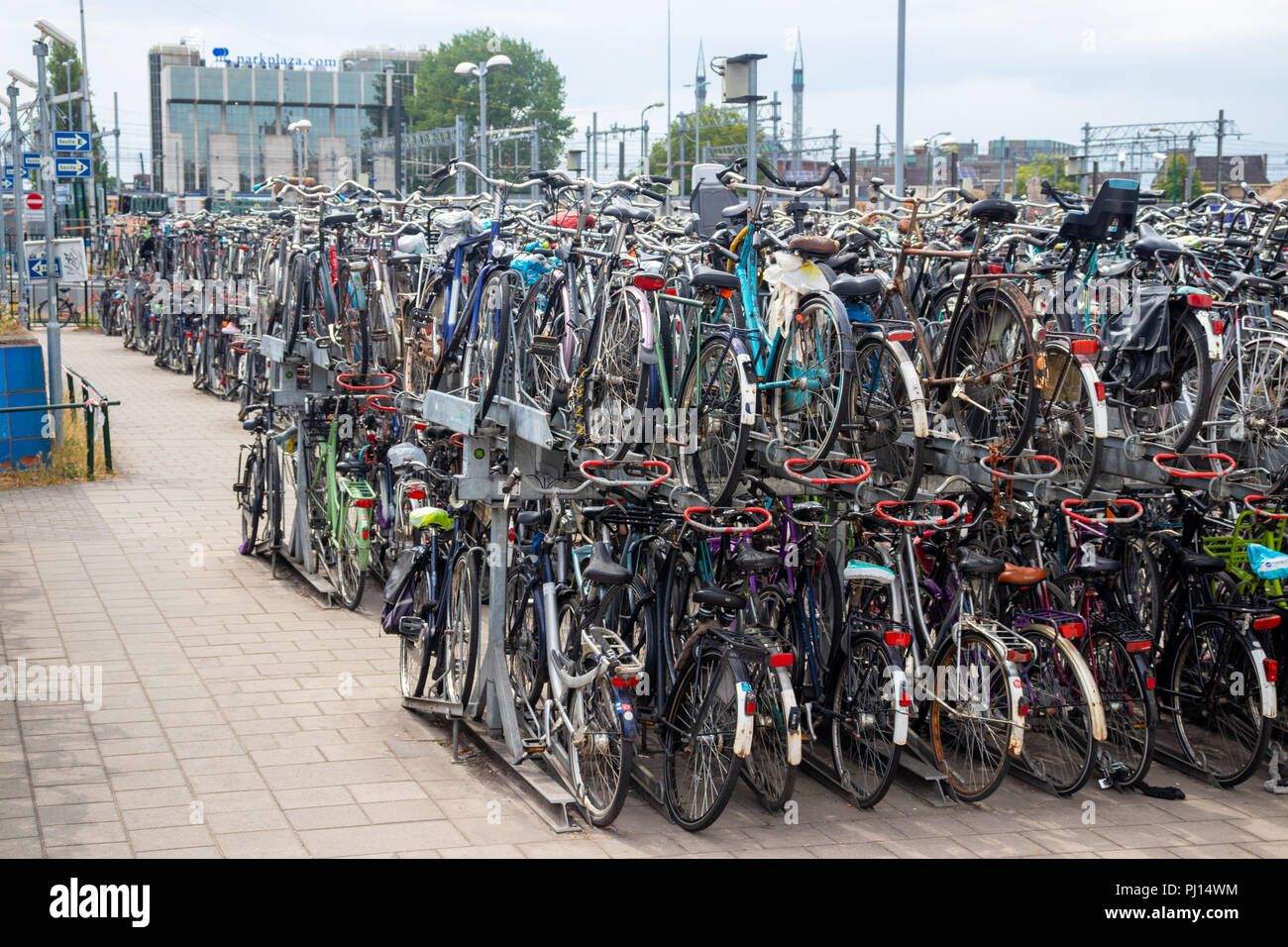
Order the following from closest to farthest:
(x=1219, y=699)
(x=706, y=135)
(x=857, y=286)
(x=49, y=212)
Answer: (x=857, y=286) → (x=1219, y=699) → (x=49, y=212) → (x=706, y=135)

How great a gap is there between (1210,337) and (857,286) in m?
1.34

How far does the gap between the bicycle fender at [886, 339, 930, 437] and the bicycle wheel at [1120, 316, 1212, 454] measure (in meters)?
0.90

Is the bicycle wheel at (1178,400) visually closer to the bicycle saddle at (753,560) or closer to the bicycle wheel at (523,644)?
the bicycle saddle at (753,560)

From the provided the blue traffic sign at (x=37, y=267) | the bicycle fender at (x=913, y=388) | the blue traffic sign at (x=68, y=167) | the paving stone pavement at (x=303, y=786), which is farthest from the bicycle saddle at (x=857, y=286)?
the blue traffic sign at (x=68, y=167)

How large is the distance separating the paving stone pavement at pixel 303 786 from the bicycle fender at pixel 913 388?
5.33 ft

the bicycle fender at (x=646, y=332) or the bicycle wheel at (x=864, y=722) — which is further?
the bicycle wheel at (x=864, y=722)

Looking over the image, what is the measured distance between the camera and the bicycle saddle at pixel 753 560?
5484 millimetres

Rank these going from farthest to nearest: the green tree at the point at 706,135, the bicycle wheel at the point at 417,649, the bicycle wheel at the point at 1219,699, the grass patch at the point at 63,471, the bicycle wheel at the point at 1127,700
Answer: the green tree at the point at 706,135 → the grass patch at the point at 63,471 → the bicycle wheel at the point at 417,649 → the bicycle wheel at the point at 1219,699 → the bicycle wheel at the point at 1127,700

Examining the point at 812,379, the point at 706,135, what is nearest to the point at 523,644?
the point at 812,379

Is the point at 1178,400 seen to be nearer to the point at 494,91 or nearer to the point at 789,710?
the point at 789,710

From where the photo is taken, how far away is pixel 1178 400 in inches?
224

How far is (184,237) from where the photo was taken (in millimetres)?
21734

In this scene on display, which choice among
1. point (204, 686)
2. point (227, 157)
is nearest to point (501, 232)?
point (204, 686)

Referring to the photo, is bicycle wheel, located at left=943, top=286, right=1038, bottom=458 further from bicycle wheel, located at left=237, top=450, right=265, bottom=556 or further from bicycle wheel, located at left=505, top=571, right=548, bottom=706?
bicycle wheel, located at left=237, top=450, right=265, bottom=556
